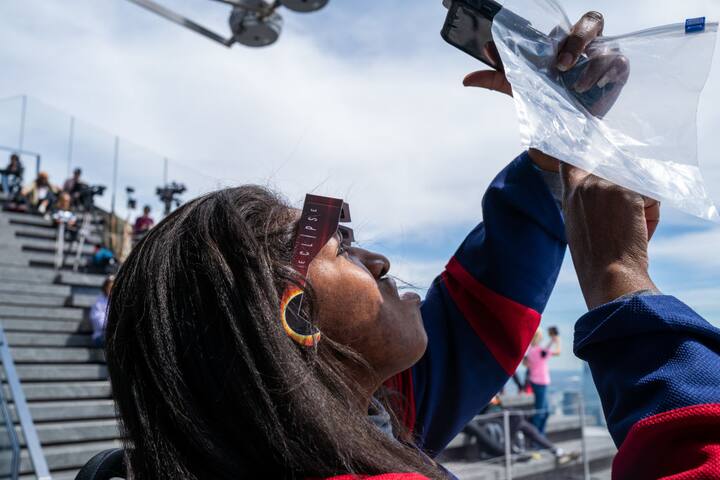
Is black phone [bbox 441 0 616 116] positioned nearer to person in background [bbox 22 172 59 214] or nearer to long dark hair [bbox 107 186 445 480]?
Answer: long dark hair [bbox 107 186 445 480]

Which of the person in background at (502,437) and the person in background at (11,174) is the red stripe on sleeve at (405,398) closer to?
the person in background at (502,437)

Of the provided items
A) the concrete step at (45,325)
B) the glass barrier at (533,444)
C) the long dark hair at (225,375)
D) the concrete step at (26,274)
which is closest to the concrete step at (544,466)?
the glass barrier at (533,444)

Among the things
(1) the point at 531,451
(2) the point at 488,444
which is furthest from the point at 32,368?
(1) the point at 531,451

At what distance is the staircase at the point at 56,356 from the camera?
4973 millimetres

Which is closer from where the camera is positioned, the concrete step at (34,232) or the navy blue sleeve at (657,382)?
the navy blue sleeve at (657,382)

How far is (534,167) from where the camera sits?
1171 mm

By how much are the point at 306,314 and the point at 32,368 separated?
5731 mm

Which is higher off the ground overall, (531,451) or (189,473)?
(189,473)

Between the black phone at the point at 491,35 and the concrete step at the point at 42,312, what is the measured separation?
6.64 m

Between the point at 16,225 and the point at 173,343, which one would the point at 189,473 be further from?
the point at 16,225

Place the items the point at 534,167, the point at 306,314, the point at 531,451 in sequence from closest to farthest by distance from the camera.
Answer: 1. the point at 306,314
2. the point at 534,167
3. the point at 531,451

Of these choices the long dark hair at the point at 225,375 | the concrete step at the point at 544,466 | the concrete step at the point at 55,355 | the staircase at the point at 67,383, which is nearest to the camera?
the long dark hair at the point at 225,375

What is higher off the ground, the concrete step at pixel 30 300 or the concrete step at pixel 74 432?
the concrete step at pixel 30 300

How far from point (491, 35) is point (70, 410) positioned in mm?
5438
